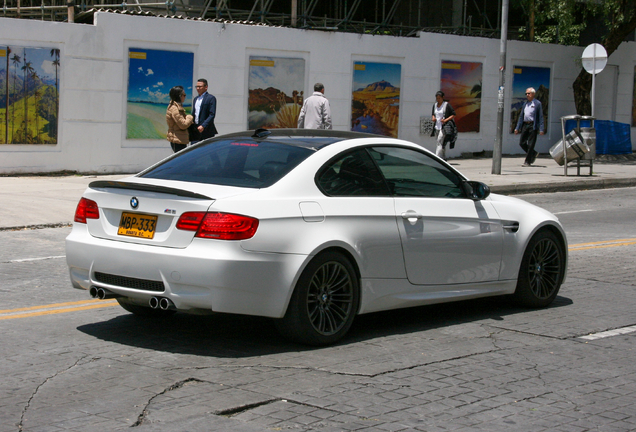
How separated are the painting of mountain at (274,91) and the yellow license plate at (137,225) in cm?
1557

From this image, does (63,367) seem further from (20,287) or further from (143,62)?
(143,62)

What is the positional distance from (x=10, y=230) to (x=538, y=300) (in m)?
7.41

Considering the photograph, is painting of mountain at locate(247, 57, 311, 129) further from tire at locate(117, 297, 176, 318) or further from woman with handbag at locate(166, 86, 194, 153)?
tire at locate(117, 297, 176, 318)

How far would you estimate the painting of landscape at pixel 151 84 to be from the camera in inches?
771

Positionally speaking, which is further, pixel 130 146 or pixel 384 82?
pixel 384 82

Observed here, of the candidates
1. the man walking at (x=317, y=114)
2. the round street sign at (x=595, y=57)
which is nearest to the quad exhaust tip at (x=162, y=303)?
the man walking at (x=317, y=114)

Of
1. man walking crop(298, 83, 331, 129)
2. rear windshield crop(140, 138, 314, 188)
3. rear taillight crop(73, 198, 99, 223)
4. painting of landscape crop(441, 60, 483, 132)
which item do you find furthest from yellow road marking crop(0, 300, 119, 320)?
painting of landscape crop(441, 60, 483, 132)

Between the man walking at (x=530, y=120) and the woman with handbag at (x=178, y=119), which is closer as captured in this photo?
the woman with handbag at (x=178, y=119)

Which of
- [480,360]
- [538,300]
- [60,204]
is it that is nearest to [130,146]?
[60,204]

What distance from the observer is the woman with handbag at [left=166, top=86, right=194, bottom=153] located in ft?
47.4

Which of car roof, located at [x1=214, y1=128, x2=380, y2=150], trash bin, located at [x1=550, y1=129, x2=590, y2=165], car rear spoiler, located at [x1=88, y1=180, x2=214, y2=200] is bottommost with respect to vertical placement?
car rear spoiler, located at [x1=88, y1=180, x2=214, y2=200]

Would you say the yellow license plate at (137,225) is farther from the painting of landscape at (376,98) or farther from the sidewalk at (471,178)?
the painting of landscape at (376,98)

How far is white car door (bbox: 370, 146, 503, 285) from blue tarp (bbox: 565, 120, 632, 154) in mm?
21423

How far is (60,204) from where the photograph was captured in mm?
14188
